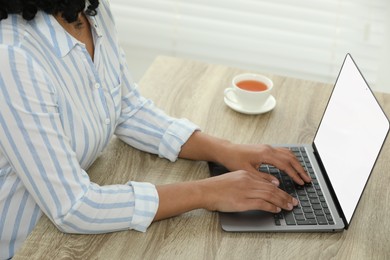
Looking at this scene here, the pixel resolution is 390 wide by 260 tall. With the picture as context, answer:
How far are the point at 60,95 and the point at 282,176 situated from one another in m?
0.49

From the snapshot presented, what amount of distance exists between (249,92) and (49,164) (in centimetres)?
59

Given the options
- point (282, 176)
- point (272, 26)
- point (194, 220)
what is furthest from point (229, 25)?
point (194, 220)

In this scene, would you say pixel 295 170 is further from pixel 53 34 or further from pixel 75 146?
pixel 53 34

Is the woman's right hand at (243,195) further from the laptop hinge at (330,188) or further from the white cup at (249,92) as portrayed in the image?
the white cup at (249,92)

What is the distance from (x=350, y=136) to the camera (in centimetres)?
133

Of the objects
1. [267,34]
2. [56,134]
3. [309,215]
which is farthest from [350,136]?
[267,34]

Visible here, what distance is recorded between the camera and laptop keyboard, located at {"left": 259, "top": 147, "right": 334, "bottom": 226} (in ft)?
4.18

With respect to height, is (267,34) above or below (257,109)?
below

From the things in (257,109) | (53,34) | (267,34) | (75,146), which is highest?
(53,34)

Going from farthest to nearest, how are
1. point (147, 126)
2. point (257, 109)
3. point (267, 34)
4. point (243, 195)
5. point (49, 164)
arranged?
point (267, 34)
point (257, 109)
point (147, 126)
point (243, 195)
point (49, 164)

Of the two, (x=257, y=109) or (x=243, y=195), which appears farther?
(x=257, y=109)

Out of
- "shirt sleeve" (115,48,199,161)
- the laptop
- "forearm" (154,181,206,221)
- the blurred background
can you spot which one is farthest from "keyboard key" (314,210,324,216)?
the blurred background

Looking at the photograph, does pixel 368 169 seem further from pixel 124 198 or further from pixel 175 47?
pixel 175 47

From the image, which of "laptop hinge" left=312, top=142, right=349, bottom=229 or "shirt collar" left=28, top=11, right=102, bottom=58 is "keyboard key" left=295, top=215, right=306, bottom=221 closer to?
"laptop hinge" left=312, top=142, right=349, bottom=229
